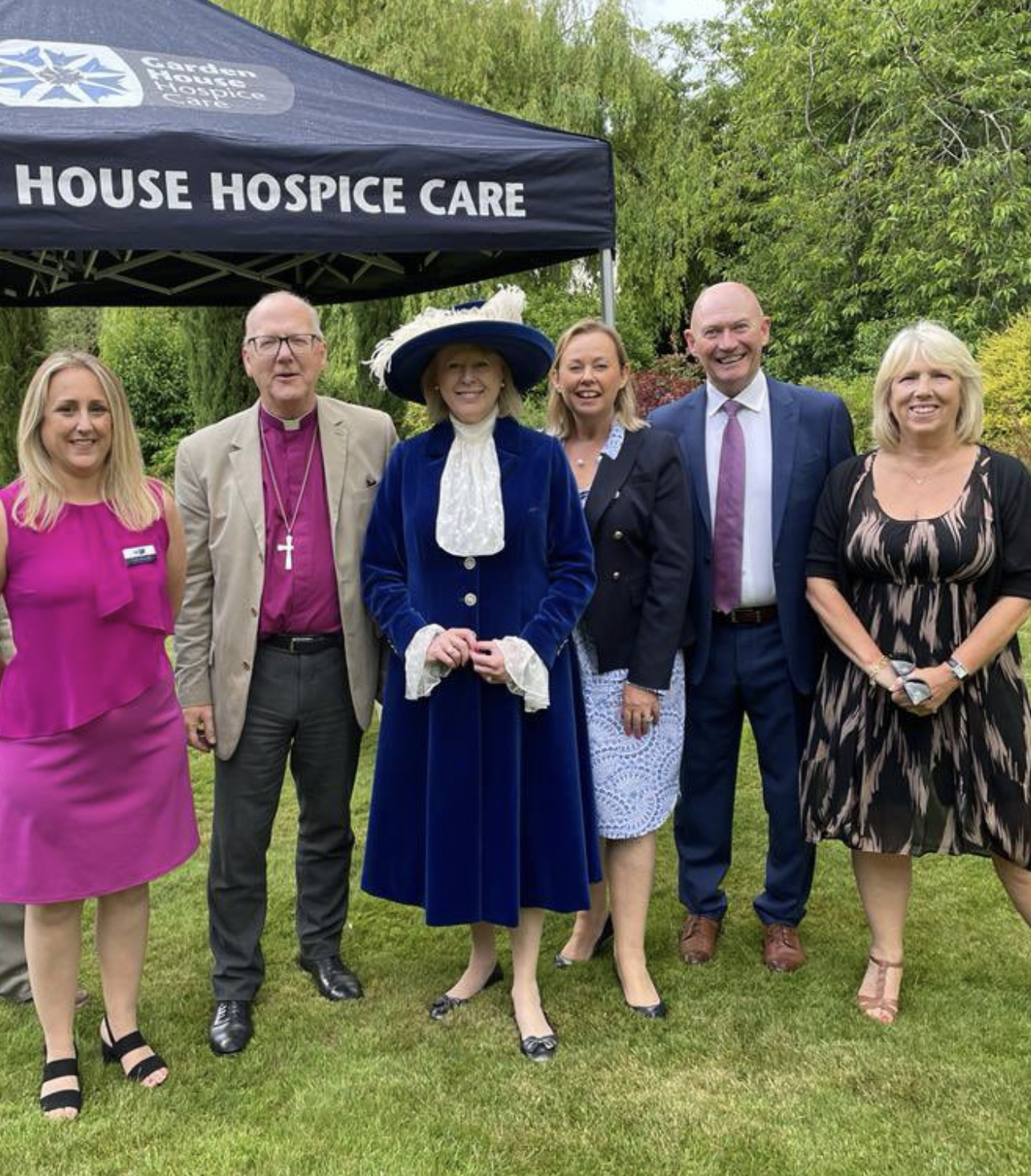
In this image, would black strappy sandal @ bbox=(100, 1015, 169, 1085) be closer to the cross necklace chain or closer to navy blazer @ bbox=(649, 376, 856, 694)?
the cross necklace chain

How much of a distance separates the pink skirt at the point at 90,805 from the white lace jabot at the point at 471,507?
2.81 ft

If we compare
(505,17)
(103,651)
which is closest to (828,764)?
(103,651)

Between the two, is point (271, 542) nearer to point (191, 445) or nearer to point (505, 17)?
point (191, 445)

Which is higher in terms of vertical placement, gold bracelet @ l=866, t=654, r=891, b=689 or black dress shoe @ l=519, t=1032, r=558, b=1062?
gold bracelet @ l=866, t=654, r=891, b=689

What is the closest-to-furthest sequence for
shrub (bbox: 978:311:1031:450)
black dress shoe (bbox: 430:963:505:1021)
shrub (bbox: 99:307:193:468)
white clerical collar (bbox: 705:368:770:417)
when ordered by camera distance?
1. black dress shoe (bbox: 430:963:505:1021)
2. white clerical collar (bbox: 705:368:770:417)
3. shrub (bbox: 978:311:1031:450)
4. shrub (bbox: 99:307:193:468)

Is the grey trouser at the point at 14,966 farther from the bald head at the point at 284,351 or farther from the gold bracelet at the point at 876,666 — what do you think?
the gold bracelet at the point at 876,666

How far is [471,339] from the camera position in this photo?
282 centimetres

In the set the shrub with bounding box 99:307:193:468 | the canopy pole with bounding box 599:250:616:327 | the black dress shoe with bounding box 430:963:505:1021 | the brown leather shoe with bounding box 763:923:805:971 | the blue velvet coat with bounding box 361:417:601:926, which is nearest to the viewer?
the blue velvet coat with bounding box 361:417:601:926

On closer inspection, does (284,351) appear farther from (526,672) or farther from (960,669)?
(960,669)

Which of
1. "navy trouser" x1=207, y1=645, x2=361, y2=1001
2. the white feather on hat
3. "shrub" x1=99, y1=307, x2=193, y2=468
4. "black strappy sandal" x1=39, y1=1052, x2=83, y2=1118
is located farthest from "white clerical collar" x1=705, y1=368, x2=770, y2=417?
"shrub" x1=99, y1=307, x2=193, y2=468

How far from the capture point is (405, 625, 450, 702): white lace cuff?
282 cm

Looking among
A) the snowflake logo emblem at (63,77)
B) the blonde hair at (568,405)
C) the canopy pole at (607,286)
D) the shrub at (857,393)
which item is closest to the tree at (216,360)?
the snowflake logo emblem at (63,77)

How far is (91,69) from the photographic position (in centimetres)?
342

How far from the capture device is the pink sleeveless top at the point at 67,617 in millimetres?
2580
